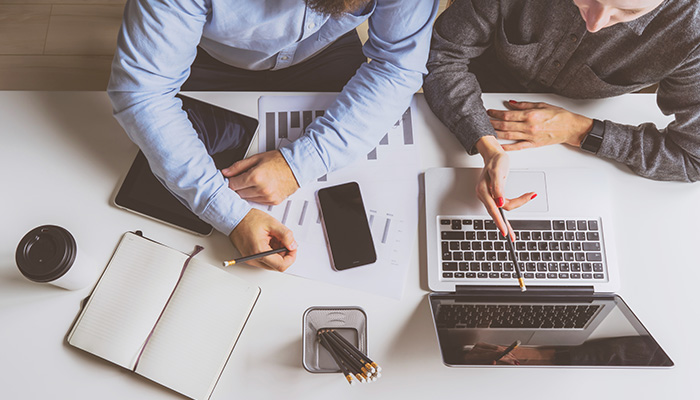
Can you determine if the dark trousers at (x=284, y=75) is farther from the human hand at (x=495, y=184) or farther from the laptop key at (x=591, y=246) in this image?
the laptop key at (x=591, y=246)

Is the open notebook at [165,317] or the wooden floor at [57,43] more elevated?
the wooden floor at [57,43]

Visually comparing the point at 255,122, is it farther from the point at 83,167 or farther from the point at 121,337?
the point at 121,337

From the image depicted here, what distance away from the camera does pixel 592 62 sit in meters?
1.03

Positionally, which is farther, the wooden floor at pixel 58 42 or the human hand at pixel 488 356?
the wooden floor at pixel 58 42

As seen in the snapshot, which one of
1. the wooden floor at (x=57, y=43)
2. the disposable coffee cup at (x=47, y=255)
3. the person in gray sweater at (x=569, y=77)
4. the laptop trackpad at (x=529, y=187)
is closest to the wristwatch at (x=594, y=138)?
the person in gray sweater at (x=569, y=77)

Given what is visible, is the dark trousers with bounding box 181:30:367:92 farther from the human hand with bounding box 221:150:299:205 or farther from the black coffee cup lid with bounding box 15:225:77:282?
the black coffee cup lid with bounding box 15:225:77:282

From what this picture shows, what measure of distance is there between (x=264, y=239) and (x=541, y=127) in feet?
2.00

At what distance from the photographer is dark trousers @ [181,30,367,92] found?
3.95 feet

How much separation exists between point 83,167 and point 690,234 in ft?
4.03

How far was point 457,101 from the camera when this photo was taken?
101cm

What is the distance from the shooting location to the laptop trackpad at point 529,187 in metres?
0.95

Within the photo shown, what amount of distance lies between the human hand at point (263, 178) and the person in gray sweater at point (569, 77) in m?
0.36

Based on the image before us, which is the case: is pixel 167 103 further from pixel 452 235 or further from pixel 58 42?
pixel 58 42

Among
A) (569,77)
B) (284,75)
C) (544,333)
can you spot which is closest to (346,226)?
(544,333)
